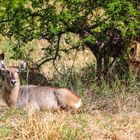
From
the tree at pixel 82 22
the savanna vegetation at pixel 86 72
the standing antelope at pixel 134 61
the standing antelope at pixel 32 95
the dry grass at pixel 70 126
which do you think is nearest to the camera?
the dry grass at pixel 70 126

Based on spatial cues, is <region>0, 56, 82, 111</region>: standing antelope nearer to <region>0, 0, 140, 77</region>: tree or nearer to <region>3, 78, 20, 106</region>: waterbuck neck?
<region>3, 78, 20, 106</region>: waterbuck neck

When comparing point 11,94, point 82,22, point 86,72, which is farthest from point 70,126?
point 86,72

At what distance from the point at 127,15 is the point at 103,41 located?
1.28 m

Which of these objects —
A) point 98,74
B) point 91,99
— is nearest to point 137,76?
point 98,74

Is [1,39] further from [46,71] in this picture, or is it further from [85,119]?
[85,119]

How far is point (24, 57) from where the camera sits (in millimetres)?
11875

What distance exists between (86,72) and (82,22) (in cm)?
153

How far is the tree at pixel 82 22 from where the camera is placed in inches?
394

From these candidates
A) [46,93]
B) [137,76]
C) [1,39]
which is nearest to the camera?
[46,93]

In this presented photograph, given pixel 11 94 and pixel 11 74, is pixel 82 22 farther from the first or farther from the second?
pixel 11 94

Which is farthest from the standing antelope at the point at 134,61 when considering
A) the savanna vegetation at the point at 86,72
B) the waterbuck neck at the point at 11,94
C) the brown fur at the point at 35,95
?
the waterbuck neck at the point at 11,94

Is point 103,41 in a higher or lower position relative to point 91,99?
higher

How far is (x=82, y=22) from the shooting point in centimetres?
1087

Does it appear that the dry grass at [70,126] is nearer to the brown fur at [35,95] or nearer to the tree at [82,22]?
the brown fur at [35,95]
